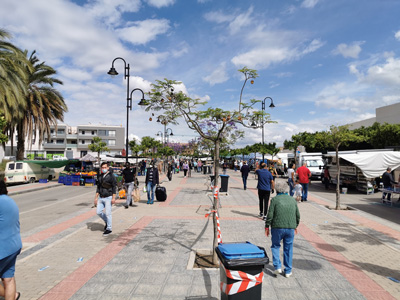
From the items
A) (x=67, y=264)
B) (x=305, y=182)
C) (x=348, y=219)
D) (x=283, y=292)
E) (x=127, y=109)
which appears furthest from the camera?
(x=127, y=109)

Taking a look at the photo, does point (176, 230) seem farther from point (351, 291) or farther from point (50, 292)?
point (351, 291)

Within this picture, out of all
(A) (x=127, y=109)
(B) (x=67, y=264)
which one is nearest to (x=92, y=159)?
(A) (x=127, y=109)

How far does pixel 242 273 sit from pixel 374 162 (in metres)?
16.1

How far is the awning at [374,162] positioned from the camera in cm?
1591

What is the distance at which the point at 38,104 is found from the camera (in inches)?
933

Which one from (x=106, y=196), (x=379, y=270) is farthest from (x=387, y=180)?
(x=106, y=196)

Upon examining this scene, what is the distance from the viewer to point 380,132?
3162cm

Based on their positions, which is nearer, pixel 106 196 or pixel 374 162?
pixel 106 196

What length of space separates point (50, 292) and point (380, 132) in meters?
35.9

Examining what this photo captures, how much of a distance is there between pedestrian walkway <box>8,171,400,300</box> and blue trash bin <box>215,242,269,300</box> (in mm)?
837

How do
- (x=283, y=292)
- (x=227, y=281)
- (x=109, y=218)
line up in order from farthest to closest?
(x=109, y=218) → (x=283, y=292) → (x=227, y=281)

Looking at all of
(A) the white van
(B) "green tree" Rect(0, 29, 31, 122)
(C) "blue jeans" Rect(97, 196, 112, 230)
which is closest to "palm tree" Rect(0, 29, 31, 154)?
(B) "green tree" Rect(0, 29, 31, 122)

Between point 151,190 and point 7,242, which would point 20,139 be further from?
point 7,242

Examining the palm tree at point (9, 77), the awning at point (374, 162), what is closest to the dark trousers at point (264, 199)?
the awning at point (374, 162)
